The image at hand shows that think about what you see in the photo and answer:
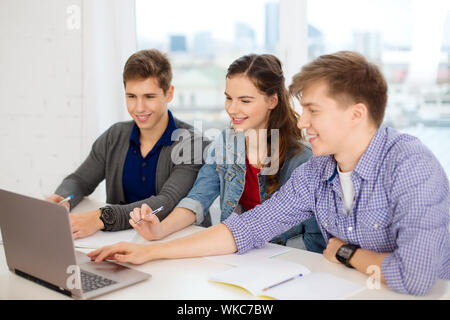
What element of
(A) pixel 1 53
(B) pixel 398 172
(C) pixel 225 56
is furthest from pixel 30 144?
(B) pixel 398 172

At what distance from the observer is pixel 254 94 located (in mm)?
1876

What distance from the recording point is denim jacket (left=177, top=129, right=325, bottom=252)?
1835 mm

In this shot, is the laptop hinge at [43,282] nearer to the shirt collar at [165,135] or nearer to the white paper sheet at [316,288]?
the white paper sheet at [316,288]

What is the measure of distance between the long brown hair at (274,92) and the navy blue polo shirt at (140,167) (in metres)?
0.41

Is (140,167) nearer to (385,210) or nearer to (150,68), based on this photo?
(150,68)

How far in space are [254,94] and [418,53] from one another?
91 cm

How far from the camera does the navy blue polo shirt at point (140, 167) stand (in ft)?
6.92

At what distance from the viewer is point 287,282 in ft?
4.00

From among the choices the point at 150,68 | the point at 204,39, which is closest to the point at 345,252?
the point at 150,68

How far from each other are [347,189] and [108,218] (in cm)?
81

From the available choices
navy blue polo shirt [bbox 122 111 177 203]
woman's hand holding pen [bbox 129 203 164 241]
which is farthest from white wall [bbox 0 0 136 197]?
woman's hand holding pen [bbox 129 203 164 241]

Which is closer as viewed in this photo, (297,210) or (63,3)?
(297,210)

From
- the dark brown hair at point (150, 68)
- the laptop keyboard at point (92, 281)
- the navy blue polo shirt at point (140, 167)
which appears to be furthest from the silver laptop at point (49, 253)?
the dark brown hair at point (150, 68)
